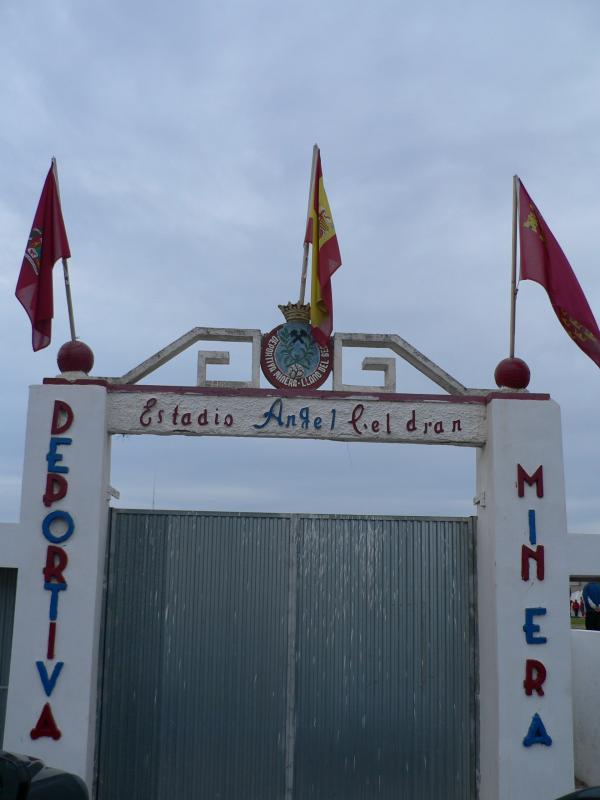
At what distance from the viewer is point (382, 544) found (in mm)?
9422

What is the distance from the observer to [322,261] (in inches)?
363

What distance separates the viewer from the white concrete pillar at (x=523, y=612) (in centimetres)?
841

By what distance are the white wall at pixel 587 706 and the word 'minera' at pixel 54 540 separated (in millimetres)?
6257

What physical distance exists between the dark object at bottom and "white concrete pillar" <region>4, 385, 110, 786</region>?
87.9 inches

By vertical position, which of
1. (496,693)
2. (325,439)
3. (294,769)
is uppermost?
(325,439)

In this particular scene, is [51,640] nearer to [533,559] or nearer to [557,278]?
[533,559]

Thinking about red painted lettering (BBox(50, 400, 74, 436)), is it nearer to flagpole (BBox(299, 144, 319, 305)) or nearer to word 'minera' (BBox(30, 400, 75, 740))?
word 'minera' (BBox(30, 400, 75, 740))

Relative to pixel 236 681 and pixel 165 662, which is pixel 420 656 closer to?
pixel 236 681

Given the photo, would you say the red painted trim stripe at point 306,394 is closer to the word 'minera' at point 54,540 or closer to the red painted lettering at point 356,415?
the red painted lettering at point 356,415

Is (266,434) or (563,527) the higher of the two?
(266,434)

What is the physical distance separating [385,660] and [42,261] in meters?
5.40

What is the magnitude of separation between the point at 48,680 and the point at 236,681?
1.87m

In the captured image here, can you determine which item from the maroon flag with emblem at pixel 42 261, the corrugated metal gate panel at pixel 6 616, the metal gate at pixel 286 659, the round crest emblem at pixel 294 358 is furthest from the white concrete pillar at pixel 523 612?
the corrugated metal gate panel at pixel 6 616

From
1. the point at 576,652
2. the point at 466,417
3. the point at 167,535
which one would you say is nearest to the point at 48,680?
the point at 167,535
